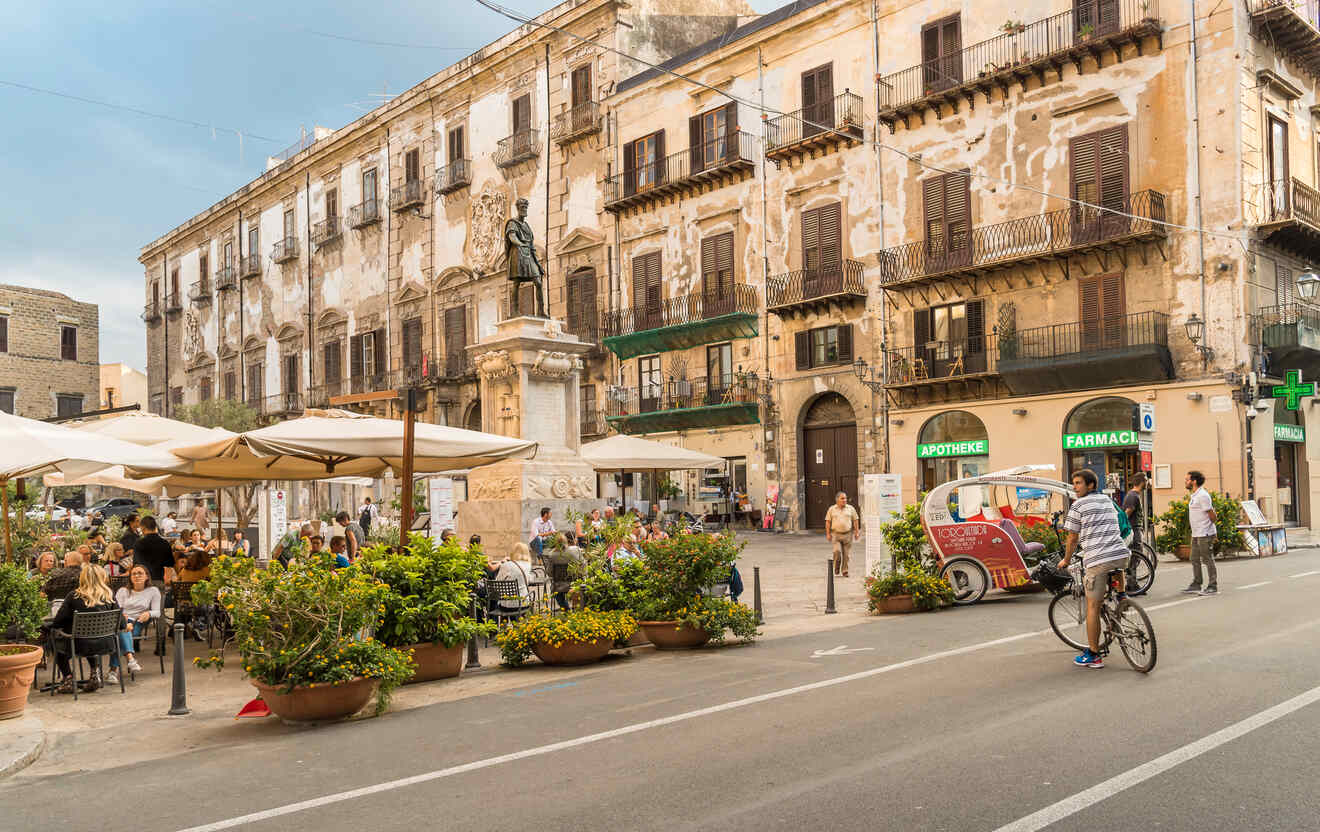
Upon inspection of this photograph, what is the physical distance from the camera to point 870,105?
3105cm

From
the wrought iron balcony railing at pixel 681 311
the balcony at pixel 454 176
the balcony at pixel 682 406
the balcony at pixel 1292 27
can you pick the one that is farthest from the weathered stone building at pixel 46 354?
the balcony at pixel 1292 27

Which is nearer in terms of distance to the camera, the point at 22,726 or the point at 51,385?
the point at 22,726

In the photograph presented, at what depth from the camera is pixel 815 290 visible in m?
32.2

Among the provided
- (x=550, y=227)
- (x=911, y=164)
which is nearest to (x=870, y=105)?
(x=911, y=164)

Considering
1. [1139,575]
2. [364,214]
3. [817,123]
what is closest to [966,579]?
[1139,575]

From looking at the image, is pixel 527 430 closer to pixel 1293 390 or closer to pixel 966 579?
pixel 966 579

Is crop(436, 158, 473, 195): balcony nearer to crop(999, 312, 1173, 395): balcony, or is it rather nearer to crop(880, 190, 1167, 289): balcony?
crop(880, 190, 1167, 289): balcony

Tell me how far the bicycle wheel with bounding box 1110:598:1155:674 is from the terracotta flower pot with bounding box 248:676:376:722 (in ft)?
19.4

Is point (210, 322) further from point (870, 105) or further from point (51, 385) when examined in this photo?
point (870, 105)

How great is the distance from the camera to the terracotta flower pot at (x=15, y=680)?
901cm

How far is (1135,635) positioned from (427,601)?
594 centimetres

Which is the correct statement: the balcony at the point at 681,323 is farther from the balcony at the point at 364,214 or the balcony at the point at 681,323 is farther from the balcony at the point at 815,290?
the balcony at the point at 364,214

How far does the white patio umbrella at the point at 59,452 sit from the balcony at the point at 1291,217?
22593 millimetres

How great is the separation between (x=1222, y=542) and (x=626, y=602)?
13857 millimetres
